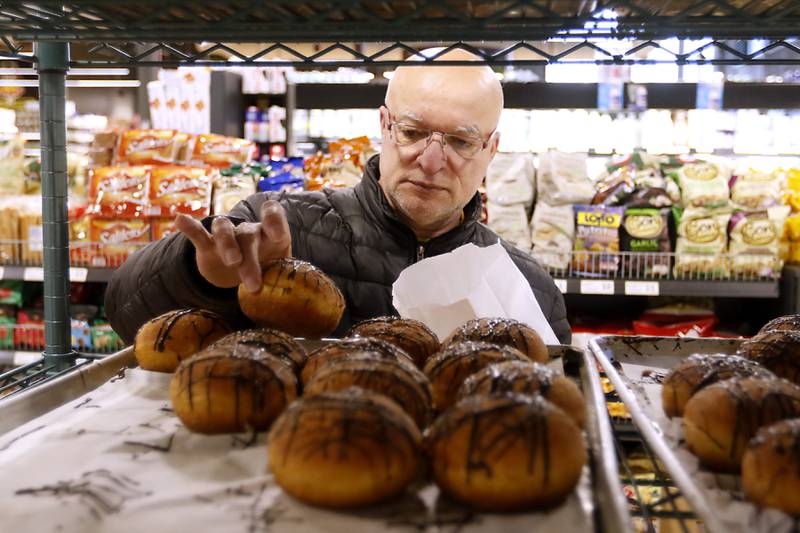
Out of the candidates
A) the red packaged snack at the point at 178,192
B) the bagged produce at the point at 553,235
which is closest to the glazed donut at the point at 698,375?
the bagged produce at the point at 553,235

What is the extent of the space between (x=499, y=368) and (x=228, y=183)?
260 cm

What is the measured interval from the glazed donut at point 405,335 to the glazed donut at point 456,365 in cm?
10

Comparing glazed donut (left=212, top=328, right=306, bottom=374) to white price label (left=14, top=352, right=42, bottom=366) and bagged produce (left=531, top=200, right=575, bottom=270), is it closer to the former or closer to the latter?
bagged produce (left=531, top=200, right=575, bottom=270)

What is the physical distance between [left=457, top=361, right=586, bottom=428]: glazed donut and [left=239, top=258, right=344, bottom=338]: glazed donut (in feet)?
1.09

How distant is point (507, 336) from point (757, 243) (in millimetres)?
2376

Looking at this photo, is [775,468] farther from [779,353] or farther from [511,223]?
[511,223]

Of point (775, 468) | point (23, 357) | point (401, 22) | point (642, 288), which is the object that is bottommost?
point (23, 357)

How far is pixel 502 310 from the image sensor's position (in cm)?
132

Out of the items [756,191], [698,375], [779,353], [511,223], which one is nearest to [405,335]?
[698,375]

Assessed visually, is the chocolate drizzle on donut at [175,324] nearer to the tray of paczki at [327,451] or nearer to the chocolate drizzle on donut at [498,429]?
the tray of paczki at [327,451]

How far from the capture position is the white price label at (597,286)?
2.90 m

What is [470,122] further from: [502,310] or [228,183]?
[228,183]

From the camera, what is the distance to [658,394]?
0.94 metres

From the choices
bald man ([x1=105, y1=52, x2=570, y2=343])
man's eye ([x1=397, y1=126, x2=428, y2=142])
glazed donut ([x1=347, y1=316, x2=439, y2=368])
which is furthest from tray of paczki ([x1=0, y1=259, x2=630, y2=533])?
man's eye ([x1=397, y1=126, x2=428, y2=142])
